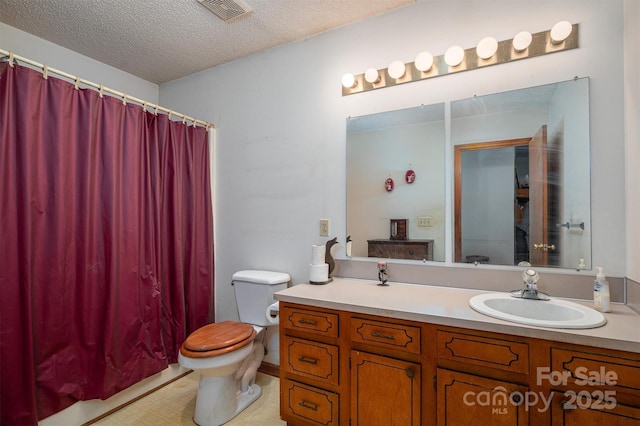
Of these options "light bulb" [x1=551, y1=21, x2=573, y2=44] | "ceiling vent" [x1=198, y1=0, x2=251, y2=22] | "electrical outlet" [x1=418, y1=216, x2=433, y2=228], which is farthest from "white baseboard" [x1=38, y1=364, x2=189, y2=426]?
"light bulb" [x1=551, y1=21, x2=573, y2=44]

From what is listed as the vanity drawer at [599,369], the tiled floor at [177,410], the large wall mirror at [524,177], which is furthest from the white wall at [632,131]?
the tiled floor at [177,410]

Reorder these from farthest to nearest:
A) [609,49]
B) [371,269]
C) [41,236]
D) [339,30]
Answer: [339,30], [371,269], [41,236], [609,49]

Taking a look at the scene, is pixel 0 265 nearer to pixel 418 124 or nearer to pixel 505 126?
pixel 418 124

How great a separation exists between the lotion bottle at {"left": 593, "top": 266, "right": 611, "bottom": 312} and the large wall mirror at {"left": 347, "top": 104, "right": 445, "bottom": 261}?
2.17ft

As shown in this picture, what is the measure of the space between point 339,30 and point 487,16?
0.90m

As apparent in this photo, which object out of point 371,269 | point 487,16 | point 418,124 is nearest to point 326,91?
point 418,124

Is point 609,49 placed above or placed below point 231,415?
above

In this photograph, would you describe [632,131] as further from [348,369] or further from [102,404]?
[102,404]

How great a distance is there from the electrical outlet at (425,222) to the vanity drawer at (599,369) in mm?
856

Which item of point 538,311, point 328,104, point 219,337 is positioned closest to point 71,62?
point 328,104

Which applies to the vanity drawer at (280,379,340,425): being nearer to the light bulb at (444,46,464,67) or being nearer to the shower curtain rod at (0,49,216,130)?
the light bulb at (444,46,464,67)

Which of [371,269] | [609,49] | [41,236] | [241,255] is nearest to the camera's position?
[609,49]

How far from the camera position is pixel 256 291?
219 centimetres

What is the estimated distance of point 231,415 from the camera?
1846 millimetres
